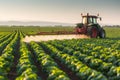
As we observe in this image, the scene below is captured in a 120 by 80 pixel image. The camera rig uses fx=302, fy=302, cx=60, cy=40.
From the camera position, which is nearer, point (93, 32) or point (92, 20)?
point (93, 32)

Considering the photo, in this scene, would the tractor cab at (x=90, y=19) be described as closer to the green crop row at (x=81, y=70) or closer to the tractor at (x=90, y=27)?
the tractor at (x=90, y=27)

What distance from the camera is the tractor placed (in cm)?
2445

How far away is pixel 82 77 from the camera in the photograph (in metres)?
9.27

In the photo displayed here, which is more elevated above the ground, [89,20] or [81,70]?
[89,20]

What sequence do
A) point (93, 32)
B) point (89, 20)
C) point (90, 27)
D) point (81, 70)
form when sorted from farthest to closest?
point (89, 20), point (93, 32), point (90, 27), point (81, 70)

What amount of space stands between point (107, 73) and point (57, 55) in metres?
4.48

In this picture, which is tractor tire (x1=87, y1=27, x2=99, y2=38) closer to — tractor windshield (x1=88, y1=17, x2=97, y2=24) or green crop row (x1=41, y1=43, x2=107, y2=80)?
tractor windshield (x1=88, y1=17, x2=97, y2=24)

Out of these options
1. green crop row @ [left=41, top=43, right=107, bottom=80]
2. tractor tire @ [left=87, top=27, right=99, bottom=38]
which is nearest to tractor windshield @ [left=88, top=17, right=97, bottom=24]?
tractor tire @ [left=87, top=27, right=99, bottom=38]

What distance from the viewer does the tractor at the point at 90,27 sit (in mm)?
24453

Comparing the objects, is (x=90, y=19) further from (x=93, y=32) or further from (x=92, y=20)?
(x=93, y=32)

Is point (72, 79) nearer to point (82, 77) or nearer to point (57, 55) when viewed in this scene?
point (82, 77)

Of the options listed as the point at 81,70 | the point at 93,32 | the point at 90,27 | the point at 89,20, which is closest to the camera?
the point at 81,70

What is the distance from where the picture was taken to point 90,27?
24188mm

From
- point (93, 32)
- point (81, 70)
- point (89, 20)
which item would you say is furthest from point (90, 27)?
point (81, 70)
